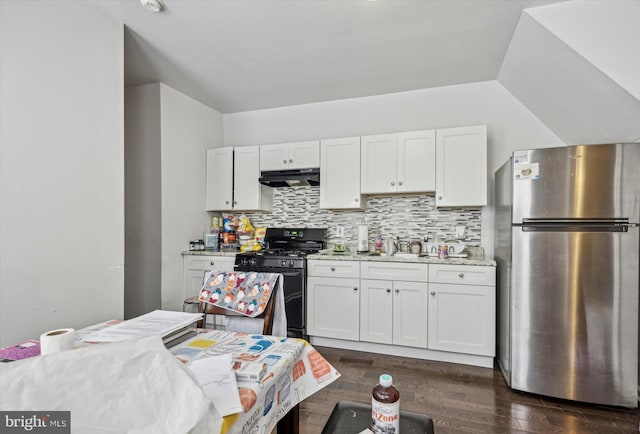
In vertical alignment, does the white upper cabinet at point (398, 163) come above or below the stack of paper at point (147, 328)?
above

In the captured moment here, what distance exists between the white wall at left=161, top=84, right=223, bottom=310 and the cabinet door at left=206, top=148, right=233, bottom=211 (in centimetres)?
8

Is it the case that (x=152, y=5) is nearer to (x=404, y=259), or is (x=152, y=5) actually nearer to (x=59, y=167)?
(x=59, y=167)

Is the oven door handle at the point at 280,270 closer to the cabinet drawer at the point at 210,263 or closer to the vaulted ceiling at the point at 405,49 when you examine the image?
Result: the cabinet drawer at the point at 210,263

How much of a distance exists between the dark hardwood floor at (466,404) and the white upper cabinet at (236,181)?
6.87 ft

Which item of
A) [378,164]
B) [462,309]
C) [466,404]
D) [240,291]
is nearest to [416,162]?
[378,164]

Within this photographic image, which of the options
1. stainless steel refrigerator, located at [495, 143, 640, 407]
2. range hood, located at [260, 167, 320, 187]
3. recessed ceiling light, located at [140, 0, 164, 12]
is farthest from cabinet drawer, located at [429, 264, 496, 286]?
recessed ceiling light, located at [140, 0, 164, 12]

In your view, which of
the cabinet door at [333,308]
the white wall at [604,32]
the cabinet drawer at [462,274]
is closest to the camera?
the white wall at [604,32]

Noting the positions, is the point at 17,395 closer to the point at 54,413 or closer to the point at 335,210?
the point at 54,413

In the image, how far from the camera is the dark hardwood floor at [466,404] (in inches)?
73.2

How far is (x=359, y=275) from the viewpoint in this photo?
2.94 m

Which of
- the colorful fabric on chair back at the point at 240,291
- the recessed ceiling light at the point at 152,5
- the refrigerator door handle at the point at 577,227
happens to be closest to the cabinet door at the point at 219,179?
the recessed ceiling light at the point at 152,5

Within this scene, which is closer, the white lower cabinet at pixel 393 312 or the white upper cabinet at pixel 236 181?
the white lower cabinet at pixel 393 312

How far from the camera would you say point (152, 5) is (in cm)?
207

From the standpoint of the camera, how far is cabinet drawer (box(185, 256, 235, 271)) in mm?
3357
